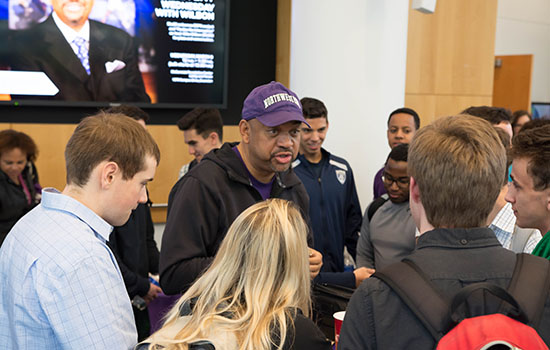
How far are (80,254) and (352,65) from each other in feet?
12.8

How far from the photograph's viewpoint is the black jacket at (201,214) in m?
2.01

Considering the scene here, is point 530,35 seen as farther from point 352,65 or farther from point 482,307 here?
point 482,307

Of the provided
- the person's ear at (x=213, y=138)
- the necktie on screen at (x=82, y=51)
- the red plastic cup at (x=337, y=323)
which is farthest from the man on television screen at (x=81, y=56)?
the red plastic cup at (x=337, y=323)

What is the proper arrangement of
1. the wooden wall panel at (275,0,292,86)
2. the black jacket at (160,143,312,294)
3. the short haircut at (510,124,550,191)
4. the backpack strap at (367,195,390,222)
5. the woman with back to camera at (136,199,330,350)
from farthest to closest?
the wooden wall panel at (275,0,292,86)
the backpack strap at (367,195,390,222)
the black jacket at (160,143,312,294)
the short haircut at (510,124,550,191)
the woman with back to camera at (136,199,330,350)

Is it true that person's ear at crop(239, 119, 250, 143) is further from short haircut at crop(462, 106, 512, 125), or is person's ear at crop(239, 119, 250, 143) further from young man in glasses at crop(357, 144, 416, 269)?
short haircut at crop(462, 106, 512, 125)

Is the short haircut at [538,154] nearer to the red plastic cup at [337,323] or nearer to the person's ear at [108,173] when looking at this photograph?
the red plastic cup at [337,323]

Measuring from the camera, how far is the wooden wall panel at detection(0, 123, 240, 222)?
15.5 feet

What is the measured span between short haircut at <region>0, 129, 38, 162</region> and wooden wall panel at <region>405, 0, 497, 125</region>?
339 cm

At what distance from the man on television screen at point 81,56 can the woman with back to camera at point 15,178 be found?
2.79 feet

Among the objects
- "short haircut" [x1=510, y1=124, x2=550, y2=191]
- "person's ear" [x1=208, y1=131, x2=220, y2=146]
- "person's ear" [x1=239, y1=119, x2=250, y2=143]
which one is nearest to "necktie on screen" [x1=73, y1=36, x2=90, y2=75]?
"person's ear" [x1=208, y1=131, x2=220, y2=146]

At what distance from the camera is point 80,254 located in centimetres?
136

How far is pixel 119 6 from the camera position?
491 centimetres

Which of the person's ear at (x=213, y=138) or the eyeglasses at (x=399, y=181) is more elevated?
the person's ear at (x=213, y=138)

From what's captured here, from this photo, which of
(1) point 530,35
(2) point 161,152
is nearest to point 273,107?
(2) point 161,152
